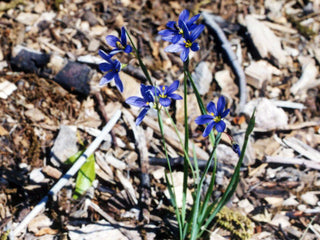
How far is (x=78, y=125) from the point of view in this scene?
10.00ft

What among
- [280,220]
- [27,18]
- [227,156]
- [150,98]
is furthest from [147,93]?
[27,18]

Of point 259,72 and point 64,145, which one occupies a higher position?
point 259,72

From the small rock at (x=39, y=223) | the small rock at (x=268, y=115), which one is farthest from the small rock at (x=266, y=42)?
the small rock at (x=39, y=223)

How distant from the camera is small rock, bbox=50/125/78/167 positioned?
2.80 meters

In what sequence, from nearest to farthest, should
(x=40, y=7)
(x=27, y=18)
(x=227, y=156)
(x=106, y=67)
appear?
(x=106, y=67) → (x=227, y=156) → (x=27, y=18) → (x=40, y=7)

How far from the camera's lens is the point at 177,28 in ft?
6.30

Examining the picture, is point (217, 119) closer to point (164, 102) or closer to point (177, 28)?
point (164, 102)

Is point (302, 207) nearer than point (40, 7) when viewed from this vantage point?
Yes

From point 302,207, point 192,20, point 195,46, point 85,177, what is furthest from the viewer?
point 302,207

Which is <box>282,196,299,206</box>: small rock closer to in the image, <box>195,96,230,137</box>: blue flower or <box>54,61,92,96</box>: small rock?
<box>195,96,230,137</box>: blue flower

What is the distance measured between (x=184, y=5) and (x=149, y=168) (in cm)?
209

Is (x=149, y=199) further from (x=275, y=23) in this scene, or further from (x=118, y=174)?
(x=275, y=23)

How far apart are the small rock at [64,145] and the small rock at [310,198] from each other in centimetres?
197

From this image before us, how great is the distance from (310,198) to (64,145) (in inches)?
83.4
